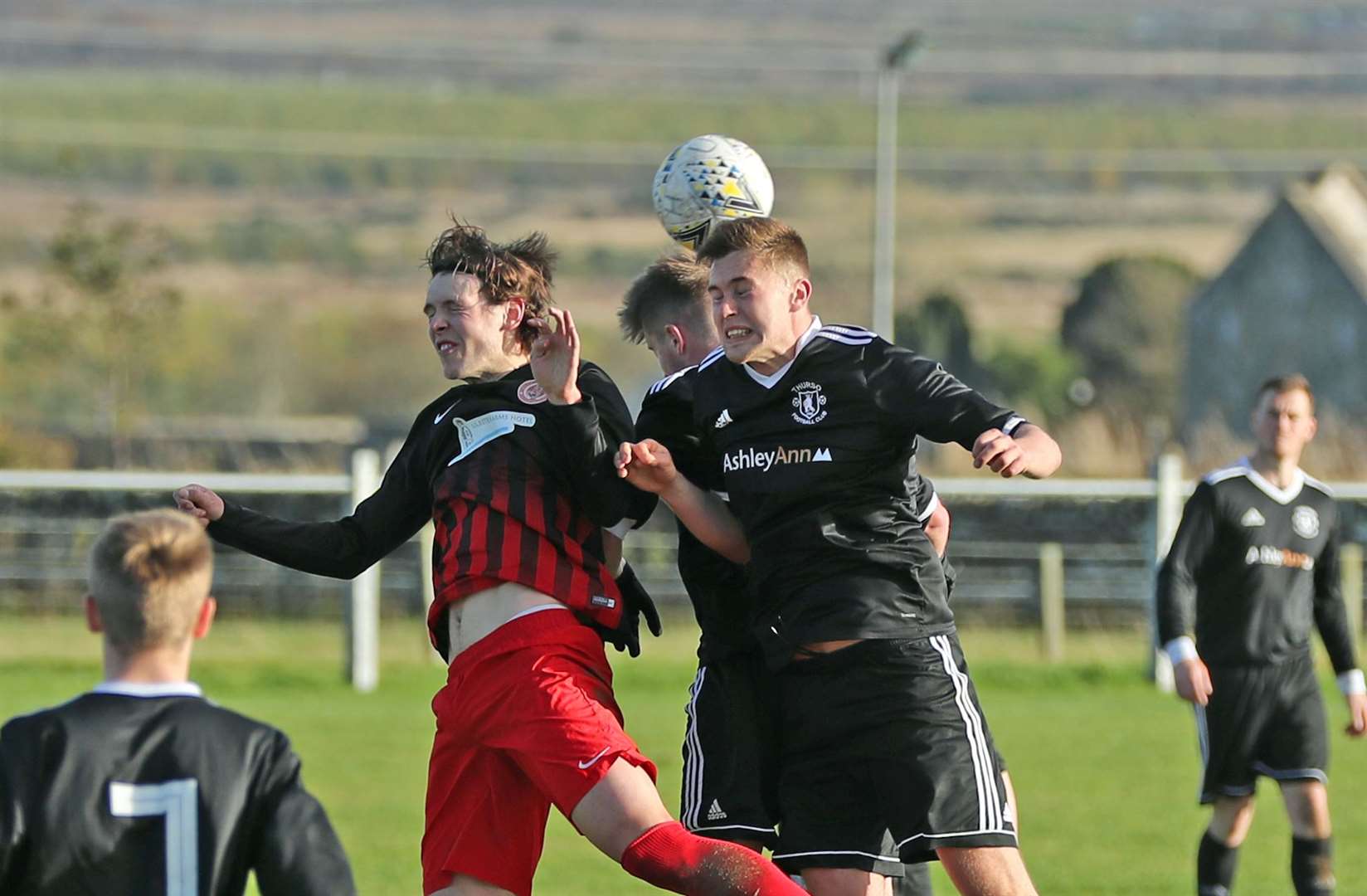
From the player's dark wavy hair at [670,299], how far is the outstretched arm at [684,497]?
576 millimetres

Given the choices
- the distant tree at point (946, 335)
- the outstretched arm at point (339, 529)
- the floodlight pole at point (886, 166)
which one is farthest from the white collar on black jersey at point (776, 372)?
the distant tree at point (946, 335)

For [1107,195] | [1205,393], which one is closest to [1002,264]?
[1107,195]

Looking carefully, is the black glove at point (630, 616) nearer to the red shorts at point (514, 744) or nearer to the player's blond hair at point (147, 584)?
the red shorts at point (514, 744)

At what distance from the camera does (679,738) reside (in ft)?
38.7

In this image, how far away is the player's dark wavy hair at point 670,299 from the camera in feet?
17.2

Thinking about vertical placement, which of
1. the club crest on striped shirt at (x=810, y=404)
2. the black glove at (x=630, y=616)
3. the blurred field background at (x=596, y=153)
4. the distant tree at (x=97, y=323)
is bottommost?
the black glove at (x=630, y=616)

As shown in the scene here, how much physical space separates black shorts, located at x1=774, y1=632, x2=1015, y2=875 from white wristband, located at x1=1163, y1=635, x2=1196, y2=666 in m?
2.46

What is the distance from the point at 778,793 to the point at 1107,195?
7089 cm

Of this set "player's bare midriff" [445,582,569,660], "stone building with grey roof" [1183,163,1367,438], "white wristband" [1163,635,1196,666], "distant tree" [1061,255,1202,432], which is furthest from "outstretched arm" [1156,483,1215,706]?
"distant tree" [1061,255,1202,432]

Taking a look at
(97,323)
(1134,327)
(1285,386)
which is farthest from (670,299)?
(1134,327)

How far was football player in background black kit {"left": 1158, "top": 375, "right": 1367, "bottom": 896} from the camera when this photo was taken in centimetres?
722

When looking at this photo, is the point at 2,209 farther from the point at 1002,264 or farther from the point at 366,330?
the point at 1002,264

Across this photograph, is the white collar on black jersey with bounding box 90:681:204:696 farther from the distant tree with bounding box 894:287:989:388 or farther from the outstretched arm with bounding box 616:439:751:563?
the distant tree with bounding box 894:287:989:388

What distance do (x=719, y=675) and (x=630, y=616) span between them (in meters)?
0.27
